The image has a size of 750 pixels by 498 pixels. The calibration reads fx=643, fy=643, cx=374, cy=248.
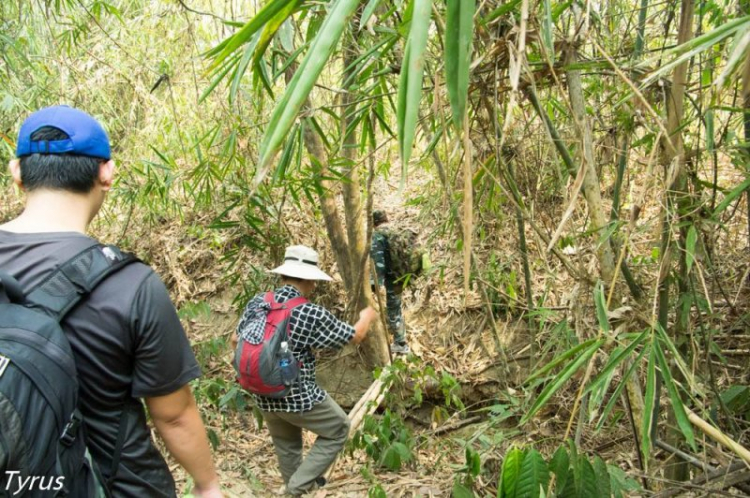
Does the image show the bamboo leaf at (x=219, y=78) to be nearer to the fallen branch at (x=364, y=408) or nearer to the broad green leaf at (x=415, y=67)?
the broad green leaf at (x=415, y=67)

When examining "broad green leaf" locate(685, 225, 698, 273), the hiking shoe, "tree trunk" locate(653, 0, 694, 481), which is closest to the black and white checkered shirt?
the hiking shoe

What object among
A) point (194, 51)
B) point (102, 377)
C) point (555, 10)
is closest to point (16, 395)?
point (102, 377)

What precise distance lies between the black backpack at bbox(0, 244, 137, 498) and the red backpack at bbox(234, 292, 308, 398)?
2.00 m

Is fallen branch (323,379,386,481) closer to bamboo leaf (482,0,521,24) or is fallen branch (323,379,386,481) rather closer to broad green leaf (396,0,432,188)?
bamboo leaf (482,0,521,24)

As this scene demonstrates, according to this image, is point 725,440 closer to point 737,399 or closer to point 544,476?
point 544,476

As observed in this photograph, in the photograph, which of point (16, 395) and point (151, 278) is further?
point (151, 278)

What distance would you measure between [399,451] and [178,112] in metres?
3.28

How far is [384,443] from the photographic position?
12.3 feet

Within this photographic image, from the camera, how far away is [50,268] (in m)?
1.37

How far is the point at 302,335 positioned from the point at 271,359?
0.22 metres

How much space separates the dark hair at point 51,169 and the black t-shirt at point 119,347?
0.11m

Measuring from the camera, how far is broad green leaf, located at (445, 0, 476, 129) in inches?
35.8

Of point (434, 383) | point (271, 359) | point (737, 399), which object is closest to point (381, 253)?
point (434, 383)

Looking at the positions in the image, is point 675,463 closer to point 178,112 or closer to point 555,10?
point 555,10
